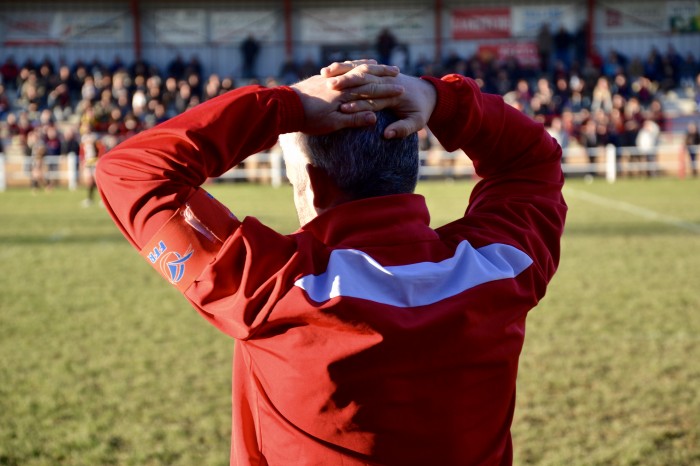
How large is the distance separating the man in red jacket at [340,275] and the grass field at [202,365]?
9.97 ft

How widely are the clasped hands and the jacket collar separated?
0.14 metres

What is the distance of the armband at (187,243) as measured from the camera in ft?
5.43

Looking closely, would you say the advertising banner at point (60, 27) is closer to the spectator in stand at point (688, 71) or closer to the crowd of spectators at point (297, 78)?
the crowd of spectators at point (297, 78)

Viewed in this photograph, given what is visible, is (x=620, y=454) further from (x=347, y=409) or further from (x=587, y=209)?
(x=587, y=209)

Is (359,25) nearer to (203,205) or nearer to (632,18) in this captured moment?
(632,18)

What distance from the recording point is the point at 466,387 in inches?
68.8

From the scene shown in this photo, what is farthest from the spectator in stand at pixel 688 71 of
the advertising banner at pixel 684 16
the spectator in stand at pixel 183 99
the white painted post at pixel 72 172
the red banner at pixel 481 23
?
the white painted post at pixel 72 172

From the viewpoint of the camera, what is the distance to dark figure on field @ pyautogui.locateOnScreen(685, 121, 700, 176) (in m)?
27.7

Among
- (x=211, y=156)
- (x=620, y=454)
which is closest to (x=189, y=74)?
(x=620, y=454)

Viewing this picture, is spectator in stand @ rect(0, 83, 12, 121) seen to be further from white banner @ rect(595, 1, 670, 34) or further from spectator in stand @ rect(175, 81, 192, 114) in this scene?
white banner @ rect(595, 1, 670, 34)

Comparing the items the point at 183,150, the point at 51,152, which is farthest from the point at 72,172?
the point at 183,150

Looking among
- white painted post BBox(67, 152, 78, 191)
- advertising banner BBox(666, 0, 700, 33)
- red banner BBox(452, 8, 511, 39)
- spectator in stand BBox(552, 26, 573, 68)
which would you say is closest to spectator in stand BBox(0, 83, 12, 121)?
white painted post BBox(67, 152, 78, 191)

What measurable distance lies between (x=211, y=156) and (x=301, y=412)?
0.54 metres

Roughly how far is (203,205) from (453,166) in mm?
26885
